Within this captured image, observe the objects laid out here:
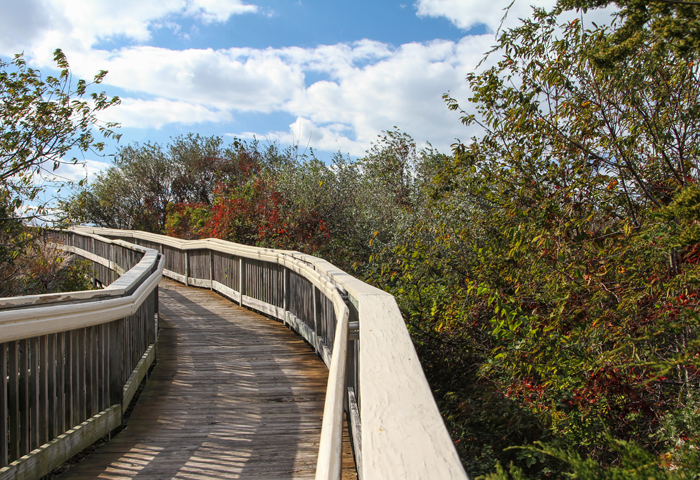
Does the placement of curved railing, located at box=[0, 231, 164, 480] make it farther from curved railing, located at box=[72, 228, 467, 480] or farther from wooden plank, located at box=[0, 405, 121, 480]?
curved railing, located at box=[72, 228, 467, 480]

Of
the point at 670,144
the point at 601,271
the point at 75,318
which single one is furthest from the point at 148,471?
the point at 670,144

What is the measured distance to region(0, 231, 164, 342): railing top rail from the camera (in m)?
2.83

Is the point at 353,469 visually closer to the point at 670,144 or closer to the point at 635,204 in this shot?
the point at 635,204

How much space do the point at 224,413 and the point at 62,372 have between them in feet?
4.84

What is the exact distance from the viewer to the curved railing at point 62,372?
9.25 ft

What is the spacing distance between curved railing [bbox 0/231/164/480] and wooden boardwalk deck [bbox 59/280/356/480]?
0.25m

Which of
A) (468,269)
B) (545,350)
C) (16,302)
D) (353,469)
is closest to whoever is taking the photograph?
(16,302)

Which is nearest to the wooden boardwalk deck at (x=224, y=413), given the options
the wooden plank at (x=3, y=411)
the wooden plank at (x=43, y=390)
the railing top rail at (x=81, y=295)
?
the wooden plank at (x=43, y=390)

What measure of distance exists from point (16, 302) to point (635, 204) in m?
4.86

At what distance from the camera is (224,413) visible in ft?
14.3

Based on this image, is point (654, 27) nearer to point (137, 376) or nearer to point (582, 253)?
point (582, 253)

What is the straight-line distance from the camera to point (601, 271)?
4.16 meters

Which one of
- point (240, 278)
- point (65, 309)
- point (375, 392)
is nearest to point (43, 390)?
point (65, 309)

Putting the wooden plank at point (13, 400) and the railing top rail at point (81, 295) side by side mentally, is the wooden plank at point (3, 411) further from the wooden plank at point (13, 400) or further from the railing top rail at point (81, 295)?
the railing top rail at point (81, 295)
